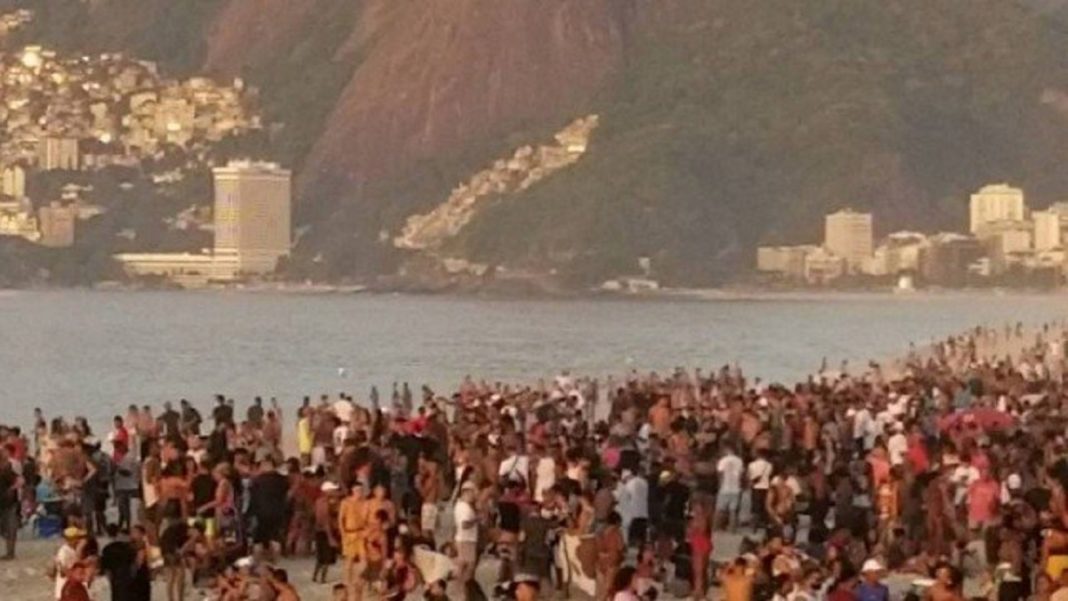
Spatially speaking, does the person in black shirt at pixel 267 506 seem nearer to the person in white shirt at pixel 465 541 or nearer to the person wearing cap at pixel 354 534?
the person in white shirt at pixel 465 541

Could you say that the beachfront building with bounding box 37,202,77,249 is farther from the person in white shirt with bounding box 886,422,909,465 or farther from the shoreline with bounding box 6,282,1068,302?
the person in white shirt with bounding box 886,422,909,465

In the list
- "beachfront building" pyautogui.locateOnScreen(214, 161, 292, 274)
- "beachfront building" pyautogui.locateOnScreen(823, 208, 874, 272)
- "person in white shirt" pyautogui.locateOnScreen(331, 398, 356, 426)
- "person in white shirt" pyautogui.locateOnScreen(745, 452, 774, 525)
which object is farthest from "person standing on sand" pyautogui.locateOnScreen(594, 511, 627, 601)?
"beachfront building" pyautogui.locateOnScreen(214, 161, 292, 274)

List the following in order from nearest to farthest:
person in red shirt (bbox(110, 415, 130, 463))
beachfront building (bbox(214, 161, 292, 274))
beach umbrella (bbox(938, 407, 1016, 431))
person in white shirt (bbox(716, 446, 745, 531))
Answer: person in white shirt (bbox(716, 446, 745, 531))
person in red shirt (bbox(110, 415, 130, 463))
beach umbrella (bbox(938, 407, 1016, 431))
beachfront building (bbox(214, 161, 292, 274))

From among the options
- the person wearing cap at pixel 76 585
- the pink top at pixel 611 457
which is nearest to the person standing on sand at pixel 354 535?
the person wearing cap at pixel 76 585

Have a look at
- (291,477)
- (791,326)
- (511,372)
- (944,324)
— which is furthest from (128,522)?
(791,326)

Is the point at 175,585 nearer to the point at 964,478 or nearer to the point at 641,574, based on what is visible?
the point at 641,574
